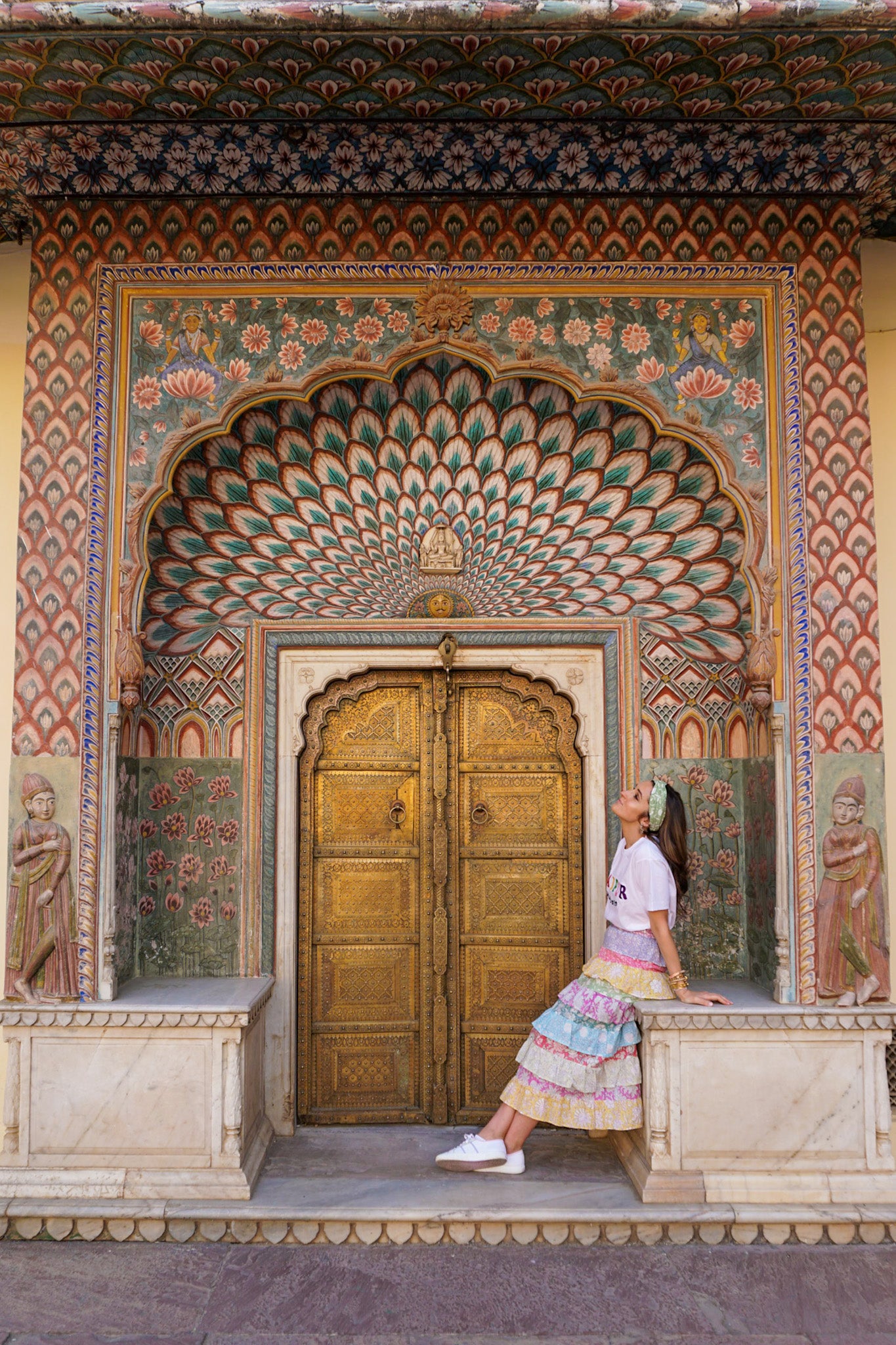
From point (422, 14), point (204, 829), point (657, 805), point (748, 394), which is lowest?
point (204, 829)

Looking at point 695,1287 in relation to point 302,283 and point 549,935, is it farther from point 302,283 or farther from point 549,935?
point 302,283

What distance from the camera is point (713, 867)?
13.8ft

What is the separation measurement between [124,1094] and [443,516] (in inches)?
109

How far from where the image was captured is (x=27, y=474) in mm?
3805

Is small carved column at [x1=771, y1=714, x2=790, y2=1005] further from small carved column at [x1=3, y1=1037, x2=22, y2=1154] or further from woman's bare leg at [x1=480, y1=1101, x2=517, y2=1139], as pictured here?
small carved column at [x1=3, y1=1037, x2=22, y2=1154]

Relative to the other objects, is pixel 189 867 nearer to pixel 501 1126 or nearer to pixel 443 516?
pixel 501 1126

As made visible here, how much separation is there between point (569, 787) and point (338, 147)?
2.90 metres

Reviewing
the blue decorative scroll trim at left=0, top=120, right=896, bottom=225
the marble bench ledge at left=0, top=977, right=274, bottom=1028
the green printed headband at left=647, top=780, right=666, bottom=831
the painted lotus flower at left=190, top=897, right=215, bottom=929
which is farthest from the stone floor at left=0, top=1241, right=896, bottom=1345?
the blue decorative scroll trim at left=0, top=120, right=896, bottom=225

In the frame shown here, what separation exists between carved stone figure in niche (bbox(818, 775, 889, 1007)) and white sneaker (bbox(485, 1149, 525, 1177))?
54.5 inches

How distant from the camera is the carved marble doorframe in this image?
420 centimetres

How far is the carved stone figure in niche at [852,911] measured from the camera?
12.0 feet

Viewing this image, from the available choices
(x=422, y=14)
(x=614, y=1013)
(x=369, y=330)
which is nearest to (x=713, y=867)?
(x=614, y=1013)

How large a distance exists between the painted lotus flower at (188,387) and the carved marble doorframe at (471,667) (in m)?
1.17

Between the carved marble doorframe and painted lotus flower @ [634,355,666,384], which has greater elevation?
painted lotus flower @ [634,355,666,384]
